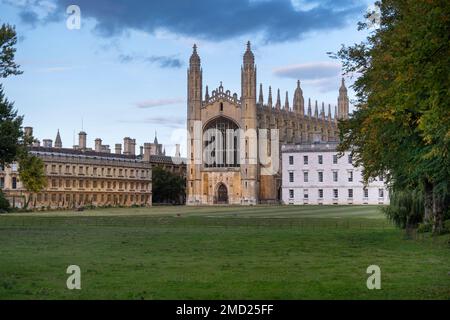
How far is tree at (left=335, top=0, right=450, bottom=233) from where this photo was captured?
17.3 meters

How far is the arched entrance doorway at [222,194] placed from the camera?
126 metres

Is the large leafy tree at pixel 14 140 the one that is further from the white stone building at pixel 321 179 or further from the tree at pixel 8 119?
the white stone building at pixel 321 179

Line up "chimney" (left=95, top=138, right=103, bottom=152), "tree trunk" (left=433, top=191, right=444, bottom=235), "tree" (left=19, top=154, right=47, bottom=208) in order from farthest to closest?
"chimney" (left=95, top=138, right=103, bottom=152) → "tree" (left=19, top=154, right=47, bottom=208) → "tree trunk" (left=433, top=191, right=444, bottom=235)

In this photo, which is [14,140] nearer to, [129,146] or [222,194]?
[222,194]

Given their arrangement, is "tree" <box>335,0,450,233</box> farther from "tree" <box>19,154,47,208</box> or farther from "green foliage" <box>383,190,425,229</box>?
"tree" <box>19,154,47,208</box>

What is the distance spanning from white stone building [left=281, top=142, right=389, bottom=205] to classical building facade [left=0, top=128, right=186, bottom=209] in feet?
90.0

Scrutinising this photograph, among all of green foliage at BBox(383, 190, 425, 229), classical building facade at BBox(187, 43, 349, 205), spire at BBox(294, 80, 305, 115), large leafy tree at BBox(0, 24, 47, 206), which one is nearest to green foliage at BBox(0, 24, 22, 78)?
large leafy tree at BBox(0, 24, 47, 206)

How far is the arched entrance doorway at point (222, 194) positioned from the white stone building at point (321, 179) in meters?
11.6

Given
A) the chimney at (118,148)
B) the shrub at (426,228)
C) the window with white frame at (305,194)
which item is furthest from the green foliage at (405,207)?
the chimney at (118,148)

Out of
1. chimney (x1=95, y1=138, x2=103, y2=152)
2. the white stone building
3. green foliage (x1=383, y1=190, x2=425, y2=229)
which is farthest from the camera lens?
chimney (x1=95, y1=138, x2=103, y2=152)

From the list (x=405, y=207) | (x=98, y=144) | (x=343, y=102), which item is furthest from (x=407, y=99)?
(x=343, y=102)

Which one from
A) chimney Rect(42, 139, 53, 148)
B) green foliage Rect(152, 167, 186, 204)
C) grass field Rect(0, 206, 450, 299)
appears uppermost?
chimney Rect(42, 139, 53, 148)

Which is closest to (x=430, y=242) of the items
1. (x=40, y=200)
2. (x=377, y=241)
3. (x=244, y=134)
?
(x=377, y=241)

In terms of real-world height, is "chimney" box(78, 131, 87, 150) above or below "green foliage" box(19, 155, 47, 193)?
above
